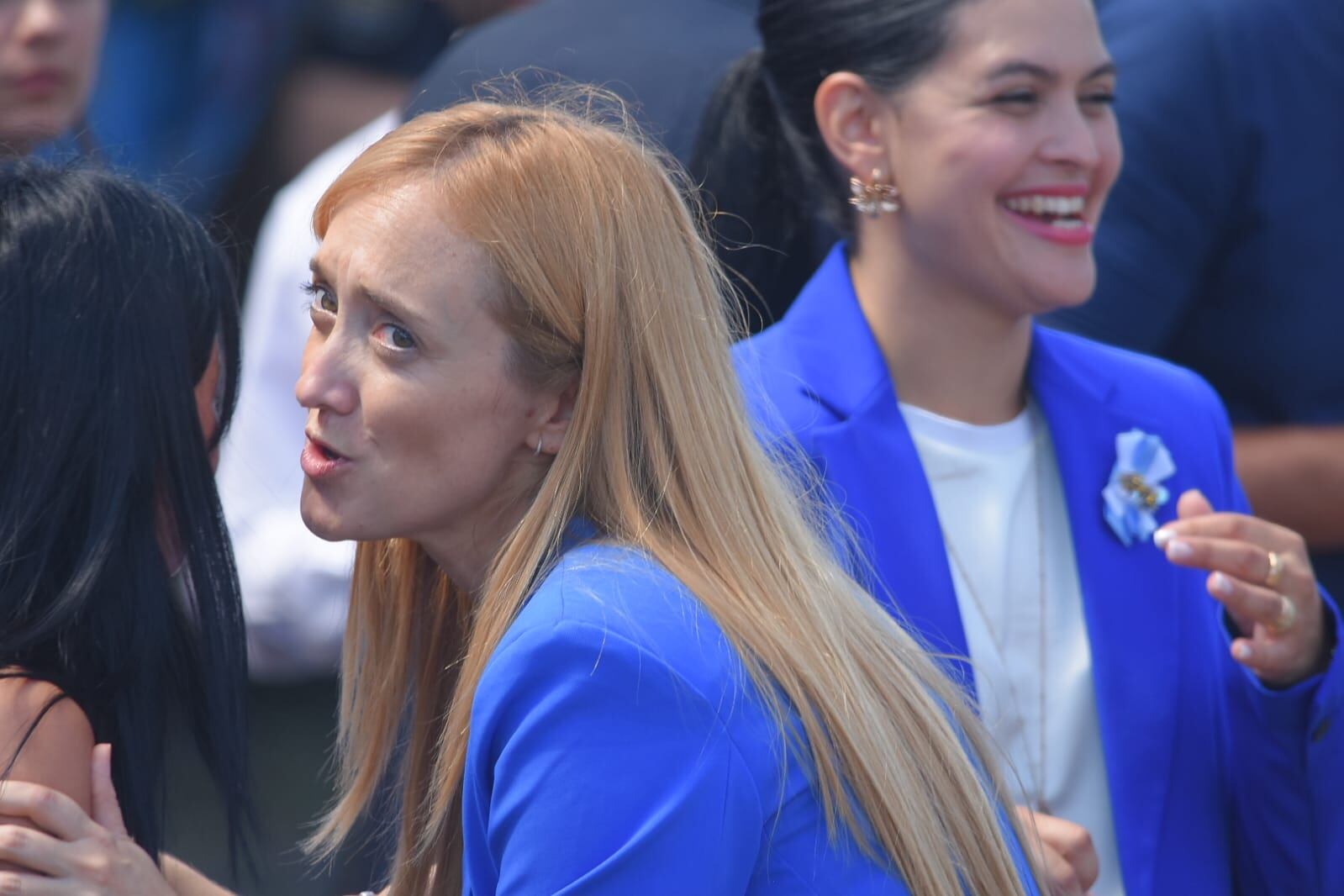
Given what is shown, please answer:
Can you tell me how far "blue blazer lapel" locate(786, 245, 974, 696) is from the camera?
2285 mm

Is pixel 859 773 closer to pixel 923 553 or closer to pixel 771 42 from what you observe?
pixel 923 553

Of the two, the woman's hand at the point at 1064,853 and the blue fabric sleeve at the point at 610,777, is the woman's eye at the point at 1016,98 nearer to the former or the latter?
the woman's hand at the point at 1064,853

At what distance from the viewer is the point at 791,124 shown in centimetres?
274

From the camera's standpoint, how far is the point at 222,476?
378 centimetres

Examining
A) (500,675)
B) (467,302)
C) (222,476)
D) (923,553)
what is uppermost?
(467,302)

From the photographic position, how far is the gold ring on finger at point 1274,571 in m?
2.26

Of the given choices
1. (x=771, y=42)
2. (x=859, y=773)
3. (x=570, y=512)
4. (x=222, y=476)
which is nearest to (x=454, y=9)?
(x=222, y=476)

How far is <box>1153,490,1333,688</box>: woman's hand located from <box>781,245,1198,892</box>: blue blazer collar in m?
0.11

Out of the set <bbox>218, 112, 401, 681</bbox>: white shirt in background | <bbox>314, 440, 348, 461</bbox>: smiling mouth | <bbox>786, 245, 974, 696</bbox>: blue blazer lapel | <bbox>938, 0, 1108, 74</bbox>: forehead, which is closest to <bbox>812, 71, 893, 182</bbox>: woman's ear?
<bbox>938, 0, 1108, 74</bbox>: forehead

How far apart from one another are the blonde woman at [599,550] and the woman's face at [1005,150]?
67 centimetres

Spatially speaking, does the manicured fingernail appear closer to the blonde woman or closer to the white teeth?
the blonde woman

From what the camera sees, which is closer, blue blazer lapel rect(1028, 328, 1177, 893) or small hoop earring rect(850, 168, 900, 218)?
blue blazer lapel rect(1028, 328, 1177, 893)

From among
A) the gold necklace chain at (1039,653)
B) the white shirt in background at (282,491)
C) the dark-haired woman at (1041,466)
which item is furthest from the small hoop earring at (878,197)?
the white shirt in background at (282,491)

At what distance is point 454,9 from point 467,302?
2433mm
